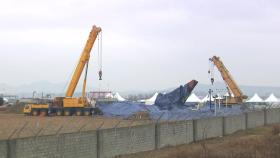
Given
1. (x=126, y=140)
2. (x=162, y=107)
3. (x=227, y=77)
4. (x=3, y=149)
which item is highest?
(x=227, y=77)

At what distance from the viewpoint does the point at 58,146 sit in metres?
17.3

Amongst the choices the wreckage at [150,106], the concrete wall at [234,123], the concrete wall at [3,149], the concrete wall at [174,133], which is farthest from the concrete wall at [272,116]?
the concrete wall at [3,149]

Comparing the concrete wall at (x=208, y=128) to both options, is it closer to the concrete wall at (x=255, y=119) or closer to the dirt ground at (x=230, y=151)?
the dirt ground at (x=230, y=151)

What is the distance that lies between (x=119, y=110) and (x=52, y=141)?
3975cm

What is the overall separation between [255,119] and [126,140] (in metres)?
20.1

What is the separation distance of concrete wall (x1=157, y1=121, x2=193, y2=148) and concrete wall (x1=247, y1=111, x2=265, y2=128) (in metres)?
11.7

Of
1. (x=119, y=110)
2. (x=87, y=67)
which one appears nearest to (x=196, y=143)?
(x=119, y=110)

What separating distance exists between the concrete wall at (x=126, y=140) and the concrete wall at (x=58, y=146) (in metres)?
0.73

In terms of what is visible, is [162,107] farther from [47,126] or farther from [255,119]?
[47,126]

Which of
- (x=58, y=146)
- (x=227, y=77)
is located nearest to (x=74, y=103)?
(x=227, y=77)

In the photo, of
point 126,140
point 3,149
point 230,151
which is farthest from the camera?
point 230,151

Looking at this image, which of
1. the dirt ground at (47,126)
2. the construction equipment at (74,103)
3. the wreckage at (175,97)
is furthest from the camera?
the wreckage at (175,97)

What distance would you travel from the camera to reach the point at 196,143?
26594 mm

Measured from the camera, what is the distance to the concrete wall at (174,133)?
23794mm
